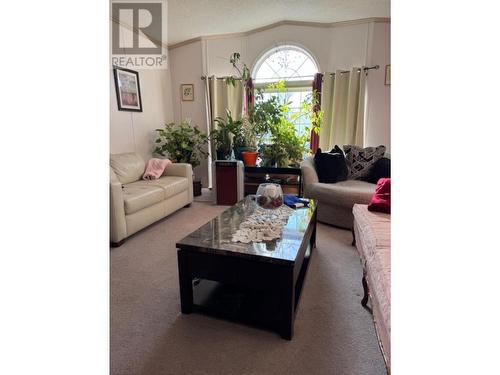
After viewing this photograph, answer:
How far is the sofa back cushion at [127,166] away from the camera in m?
3.30

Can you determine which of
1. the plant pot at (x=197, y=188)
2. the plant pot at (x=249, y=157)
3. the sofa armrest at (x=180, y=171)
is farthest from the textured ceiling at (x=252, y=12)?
the plant pot at (x=197, y=188)

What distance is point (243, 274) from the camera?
146 cm

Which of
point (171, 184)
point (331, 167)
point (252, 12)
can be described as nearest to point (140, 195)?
point (171, 184)

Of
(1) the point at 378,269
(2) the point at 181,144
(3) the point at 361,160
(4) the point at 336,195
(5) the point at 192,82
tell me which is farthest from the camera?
(5) the point at 192,82

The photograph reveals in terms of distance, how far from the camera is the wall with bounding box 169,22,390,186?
12.9 ft

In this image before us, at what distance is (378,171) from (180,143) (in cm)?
277

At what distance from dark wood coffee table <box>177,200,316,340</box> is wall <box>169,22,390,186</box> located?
3035 millimetres

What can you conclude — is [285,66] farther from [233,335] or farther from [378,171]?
[233,335]

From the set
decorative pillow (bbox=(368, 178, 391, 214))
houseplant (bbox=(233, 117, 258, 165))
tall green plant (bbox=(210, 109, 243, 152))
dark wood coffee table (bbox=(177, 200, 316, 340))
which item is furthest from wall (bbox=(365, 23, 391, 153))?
dark wood coffee table (bbox=(177, 200, 316, 340))

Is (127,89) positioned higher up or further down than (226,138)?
higher up

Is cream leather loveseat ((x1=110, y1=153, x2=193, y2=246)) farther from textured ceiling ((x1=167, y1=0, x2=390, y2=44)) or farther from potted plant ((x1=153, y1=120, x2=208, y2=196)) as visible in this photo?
textured ceiling ((x1=167, y1=0, x2=390, y2=44))
